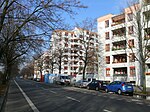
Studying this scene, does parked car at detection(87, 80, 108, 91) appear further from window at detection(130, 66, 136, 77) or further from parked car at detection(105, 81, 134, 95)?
window at detection(130, 66, 136, 77)

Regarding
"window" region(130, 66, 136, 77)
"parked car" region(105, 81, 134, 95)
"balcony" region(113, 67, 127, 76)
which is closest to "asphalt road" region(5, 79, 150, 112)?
"parked car" region(105, 81, 134, 95)

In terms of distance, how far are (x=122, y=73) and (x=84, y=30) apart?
14.8m

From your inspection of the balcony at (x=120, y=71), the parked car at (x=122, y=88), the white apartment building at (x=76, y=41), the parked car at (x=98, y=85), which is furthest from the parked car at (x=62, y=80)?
the parked car at (x=122, y=88)

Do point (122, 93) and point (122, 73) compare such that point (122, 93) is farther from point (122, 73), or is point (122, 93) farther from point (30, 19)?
point (122, 73)

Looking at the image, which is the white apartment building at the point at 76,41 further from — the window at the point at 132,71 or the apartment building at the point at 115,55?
the window at the point at 132,71

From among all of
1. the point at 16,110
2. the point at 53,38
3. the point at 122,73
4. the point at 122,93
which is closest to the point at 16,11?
the point at 53,38

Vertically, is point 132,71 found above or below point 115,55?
below

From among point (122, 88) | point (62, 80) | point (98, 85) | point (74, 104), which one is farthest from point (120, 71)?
point (74, 104)

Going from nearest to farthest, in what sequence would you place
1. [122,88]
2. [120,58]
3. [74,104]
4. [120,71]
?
[74,104], [122,88], [120,71], [120,58]

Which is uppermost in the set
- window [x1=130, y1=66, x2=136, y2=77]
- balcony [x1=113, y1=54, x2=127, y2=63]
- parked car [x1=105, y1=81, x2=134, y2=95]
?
balcony [x1=113, y1=54, x2=127, y2=63]

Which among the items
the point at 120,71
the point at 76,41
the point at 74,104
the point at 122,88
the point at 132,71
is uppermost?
the point at 76,41

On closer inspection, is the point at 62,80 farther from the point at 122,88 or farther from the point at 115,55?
the point at 122,88

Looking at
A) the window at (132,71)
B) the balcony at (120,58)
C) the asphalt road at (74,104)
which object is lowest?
the asphalt road at (74,104)

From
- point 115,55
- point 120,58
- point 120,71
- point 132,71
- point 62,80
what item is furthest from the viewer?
point 115,55
